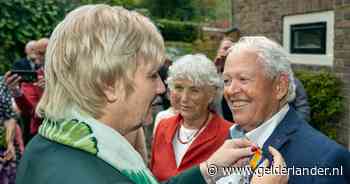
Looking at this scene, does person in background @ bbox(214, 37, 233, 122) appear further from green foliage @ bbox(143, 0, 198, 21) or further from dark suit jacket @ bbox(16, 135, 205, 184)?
green foliage @ bbox(143, 0, 198, 21)

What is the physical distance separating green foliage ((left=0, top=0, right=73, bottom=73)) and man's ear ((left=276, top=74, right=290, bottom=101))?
6490mm

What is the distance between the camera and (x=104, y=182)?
119 cm

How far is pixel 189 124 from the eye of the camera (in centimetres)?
339

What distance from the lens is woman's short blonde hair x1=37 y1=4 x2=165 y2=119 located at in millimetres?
1350

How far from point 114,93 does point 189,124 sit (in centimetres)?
204

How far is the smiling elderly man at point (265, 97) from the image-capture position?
2.26m

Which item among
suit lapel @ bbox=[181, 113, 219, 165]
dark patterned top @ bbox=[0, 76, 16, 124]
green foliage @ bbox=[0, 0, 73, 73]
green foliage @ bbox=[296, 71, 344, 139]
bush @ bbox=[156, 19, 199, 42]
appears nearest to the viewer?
suit lapel @ bbox=[181, 113, 219, 165]

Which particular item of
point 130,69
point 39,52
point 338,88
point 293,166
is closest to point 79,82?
point 130,69

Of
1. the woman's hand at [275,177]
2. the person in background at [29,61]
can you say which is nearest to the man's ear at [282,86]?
the woman's hand at [275,177]

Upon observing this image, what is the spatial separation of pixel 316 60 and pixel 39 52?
405 centimetres

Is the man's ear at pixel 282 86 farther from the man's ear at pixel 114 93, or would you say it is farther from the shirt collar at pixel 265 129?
the man's ear at pixel 114 93

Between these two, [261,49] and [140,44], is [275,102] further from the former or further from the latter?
[140,44]

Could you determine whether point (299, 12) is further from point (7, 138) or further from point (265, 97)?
point (265, 97)

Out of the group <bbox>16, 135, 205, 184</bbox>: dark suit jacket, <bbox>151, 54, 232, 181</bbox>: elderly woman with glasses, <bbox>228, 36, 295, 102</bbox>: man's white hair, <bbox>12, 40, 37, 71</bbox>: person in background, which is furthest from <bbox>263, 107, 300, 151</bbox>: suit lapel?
<bbox>12, 40, 37, 71</bbox>: person in background
